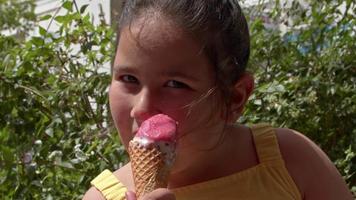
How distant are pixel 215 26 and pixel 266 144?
0.38 m

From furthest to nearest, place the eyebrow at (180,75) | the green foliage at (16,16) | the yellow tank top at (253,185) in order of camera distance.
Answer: the green foliage at (16,16) < the yellow tank top at (253,185) < the eyebrow at (180,75)

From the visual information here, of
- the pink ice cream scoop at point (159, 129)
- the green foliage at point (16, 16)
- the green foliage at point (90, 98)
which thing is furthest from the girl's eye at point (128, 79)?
the green foliage at point (16, 16)

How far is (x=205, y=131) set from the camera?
1.51m

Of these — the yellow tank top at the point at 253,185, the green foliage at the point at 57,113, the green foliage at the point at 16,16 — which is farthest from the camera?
the green foliage at the point at 16,16

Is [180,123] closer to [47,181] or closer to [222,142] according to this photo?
[222,142]

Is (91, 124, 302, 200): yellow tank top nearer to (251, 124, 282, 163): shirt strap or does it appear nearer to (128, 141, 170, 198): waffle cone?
(251, 124, 282, 163): shirt strap

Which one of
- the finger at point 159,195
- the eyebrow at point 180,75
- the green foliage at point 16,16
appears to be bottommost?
the finger at point 159,195

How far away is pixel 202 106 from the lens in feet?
4.84

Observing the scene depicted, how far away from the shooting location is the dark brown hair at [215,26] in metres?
1.48

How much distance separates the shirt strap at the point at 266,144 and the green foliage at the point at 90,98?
0.59 m

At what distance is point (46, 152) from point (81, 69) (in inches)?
16.4

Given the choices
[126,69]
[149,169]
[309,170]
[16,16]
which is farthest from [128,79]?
[16,16]

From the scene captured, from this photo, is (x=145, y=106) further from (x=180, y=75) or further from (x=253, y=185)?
(x=253, y=185)

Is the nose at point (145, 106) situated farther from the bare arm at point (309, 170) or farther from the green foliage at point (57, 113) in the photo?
the green foliage at point (57, 113)
